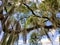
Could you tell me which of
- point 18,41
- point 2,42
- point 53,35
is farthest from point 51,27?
point 2,42

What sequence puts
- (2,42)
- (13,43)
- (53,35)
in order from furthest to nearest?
1. (53,35)
2. (13,43)
3. (2,42)

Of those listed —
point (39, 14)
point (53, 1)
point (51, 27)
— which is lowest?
point (51, 27)

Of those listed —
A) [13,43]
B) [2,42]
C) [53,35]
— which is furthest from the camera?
[53,35]

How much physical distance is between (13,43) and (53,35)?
0.63 metres

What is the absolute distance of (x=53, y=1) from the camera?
313 cm

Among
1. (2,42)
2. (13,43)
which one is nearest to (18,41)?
(13,43)

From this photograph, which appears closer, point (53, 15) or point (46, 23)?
point (53, 15)

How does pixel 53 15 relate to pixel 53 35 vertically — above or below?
above

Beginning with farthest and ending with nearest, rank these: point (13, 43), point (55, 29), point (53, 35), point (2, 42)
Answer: point (55, 29) < point (53, 35) < point (13, 43) < point (2, 42)

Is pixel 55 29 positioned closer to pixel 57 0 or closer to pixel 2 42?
pixel 57 0

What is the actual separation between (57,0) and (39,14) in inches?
16.0

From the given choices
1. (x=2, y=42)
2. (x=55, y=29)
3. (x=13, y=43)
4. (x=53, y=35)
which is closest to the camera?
(x=2, y=42)

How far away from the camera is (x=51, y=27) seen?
333 centimetres

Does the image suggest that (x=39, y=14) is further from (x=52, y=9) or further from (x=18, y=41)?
(x=18, y=41)
